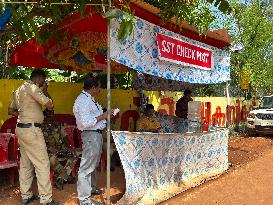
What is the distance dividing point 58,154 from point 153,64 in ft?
7.75

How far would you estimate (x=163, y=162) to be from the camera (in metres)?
7.09

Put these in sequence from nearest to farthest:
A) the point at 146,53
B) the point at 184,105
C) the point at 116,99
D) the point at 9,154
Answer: the point at 146,53
the point at 9,154
the point at 116,99
the point at 184,105

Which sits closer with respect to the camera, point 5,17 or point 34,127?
point 34,127

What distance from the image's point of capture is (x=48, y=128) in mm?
7621

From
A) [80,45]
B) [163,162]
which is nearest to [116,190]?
[163,162]

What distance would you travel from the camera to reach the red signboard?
23.0 ft

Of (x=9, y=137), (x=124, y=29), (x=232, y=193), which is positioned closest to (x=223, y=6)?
(x=124, y=29)

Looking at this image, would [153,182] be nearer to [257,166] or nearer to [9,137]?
[9,137]

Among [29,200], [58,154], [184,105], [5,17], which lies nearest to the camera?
[5,17]

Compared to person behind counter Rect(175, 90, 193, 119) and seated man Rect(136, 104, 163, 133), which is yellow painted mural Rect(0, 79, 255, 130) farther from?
seated man Rect(136, 104, 163, 133)

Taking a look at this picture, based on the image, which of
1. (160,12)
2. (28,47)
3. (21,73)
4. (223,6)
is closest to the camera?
(223,6)

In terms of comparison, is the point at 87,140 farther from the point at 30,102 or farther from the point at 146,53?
the point at 146,53

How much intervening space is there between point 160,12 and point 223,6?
3.47 feet

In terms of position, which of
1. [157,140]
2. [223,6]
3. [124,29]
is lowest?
[157,140]
